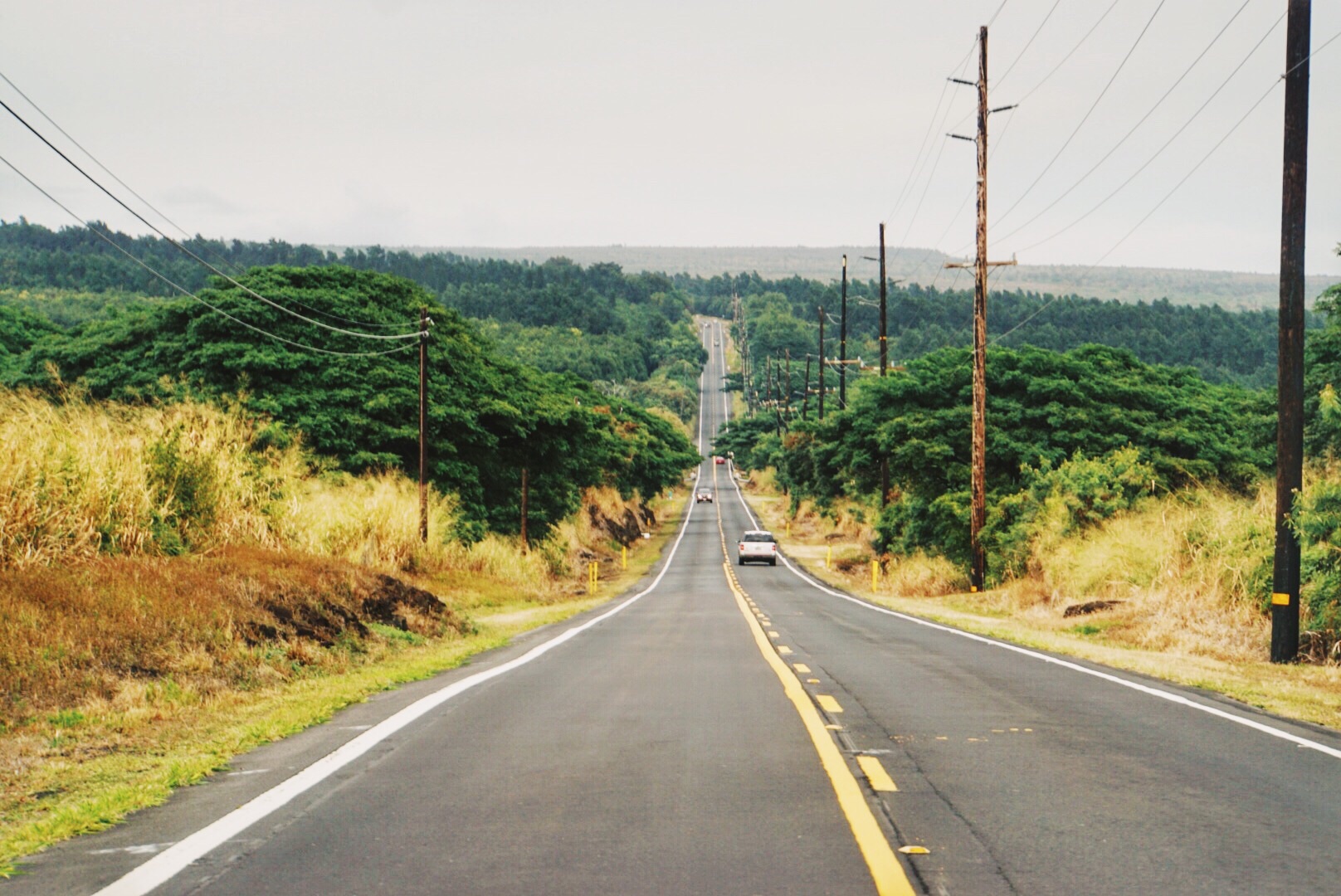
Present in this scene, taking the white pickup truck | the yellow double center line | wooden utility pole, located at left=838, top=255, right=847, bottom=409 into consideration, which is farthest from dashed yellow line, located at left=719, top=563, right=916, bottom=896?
the white pickup truck

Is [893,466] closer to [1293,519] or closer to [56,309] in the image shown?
[1293,519]

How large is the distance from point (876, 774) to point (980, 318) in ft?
79.4

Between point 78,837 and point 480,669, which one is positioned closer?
point 78,837

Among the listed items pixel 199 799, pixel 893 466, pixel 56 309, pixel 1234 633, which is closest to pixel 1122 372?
pixel 893 466

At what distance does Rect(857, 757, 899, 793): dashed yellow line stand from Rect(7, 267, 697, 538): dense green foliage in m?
Result: 29.7

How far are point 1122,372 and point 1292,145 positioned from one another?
27874 millimetres

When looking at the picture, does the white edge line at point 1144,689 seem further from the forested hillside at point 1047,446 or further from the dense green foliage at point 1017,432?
the dense green foliage at point 1017,432

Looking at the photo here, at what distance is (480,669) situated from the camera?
13469 millimetres

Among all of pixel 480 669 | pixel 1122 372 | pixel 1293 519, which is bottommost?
pixel 480 669

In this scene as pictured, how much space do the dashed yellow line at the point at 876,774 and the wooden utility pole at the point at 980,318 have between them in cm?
Result: 2284

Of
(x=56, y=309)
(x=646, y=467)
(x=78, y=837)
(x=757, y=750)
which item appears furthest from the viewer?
(x=56, y=309)

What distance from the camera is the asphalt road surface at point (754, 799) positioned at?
4969 mm

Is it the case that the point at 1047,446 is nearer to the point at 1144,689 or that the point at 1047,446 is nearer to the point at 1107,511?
the point at 1107,511

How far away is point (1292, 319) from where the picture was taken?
15.5 metres
